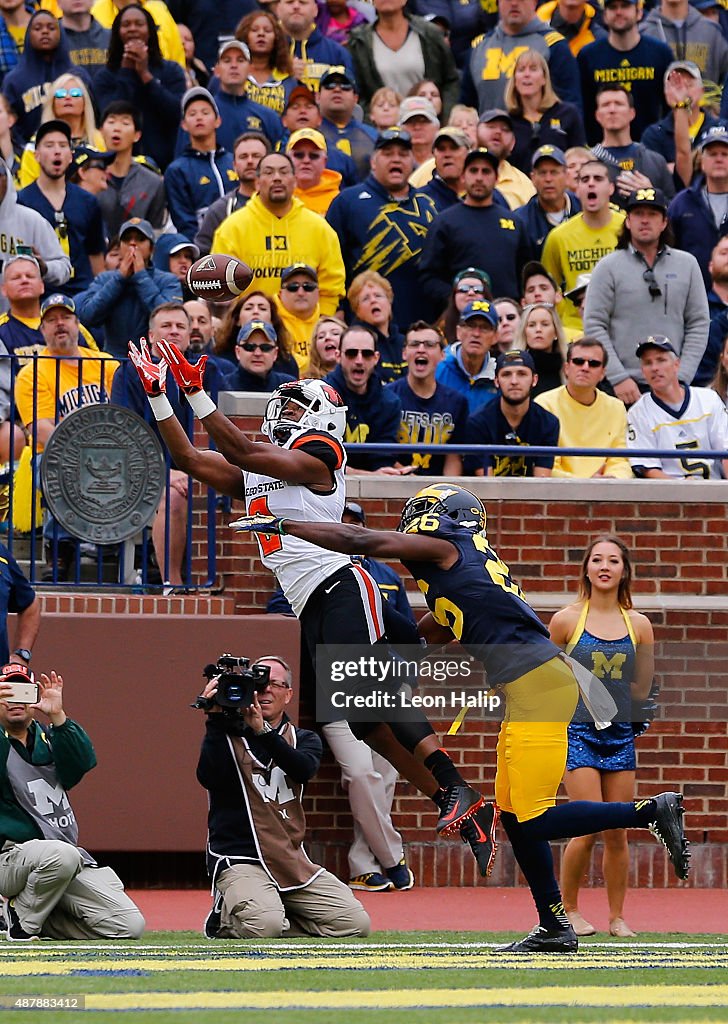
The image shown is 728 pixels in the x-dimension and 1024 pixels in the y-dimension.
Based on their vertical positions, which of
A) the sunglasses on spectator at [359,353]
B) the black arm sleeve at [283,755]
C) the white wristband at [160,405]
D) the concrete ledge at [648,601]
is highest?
the sunglasses on spectator at [359,353]

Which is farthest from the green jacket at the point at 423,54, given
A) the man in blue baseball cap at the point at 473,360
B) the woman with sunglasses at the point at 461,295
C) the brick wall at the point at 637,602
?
the brick wall at the point at 637,602

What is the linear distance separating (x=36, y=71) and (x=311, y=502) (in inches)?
354

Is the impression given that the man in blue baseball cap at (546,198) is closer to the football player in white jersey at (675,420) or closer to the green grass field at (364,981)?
the football player in white jersey at (675,420)

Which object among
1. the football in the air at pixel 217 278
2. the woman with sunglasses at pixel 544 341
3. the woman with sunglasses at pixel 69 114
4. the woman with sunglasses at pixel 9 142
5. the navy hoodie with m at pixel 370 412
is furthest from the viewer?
the woman with sunglasses at pixel 69 114

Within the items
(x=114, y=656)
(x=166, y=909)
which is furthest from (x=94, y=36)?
(x=166, y=909)

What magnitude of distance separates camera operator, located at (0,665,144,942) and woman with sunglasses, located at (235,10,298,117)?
8286 mm

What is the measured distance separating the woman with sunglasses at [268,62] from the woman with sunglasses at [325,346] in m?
4.27

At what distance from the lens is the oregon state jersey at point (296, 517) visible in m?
9.24

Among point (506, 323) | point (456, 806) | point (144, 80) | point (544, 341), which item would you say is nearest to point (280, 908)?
point (456, 806)

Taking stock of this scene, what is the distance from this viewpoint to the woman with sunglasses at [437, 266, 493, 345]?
46.6ft

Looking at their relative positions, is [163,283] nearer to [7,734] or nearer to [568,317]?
[568,317]

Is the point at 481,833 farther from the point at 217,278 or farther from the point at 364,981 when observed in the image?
the point at 217,278

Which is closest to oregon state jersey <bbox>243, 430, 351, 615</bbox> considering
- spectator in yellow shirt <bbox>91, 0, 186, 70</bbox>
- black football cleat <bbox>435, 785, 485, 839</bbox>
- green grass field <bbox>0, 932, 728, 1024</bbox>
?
black football cleat <bbox>435, 785, 485, 839</bbox>

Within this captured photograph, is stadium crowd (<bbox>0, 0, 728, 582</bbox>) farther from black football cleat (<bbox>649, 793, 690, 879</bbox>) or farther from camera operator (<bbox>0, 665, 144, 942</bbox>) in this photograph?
black football cleat (<bbox>649, 793, 690, 879</bbox>)
